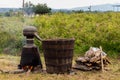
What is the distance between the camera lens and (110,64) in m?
7.95

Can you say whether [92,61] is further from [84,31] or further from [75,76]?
[84,31]

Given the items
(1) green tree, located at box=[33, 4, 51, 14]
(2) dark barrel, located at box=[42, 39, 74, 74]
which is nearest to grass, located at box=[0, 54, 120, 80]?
(2) dark barrel, located at box=[42, 39, 74, 74]

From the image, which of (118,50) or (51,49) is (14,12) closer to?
(118,50)

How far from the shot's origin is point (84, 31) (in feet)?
35.0

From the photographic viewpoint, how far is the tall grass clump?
9.62 metres

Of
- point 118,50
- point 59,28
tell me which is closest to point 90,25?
point 59,28

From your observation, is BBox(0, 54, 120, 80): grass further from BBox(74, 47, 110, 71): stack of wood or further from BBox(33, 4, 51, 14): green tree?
BBox(33, 4, 51, 14): green tree

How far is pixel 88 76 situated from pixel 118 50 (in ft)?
9.50

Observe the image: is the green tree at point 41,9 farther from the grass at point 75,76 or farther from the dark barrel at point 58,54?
the dark barrel at point 58,54

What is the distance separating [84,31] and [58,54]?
13.9 ft

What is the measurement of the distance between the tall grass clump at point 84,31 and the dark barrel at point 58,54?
2.83 m

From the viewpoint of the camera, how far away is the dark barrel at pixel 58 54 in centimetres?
654

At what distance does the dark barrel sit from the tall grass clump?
2833mm

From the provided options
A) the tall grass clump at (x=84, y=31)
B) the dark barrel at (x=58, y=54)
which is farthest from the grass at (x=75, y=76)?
the tall grass clump at (x=84, y=31)
